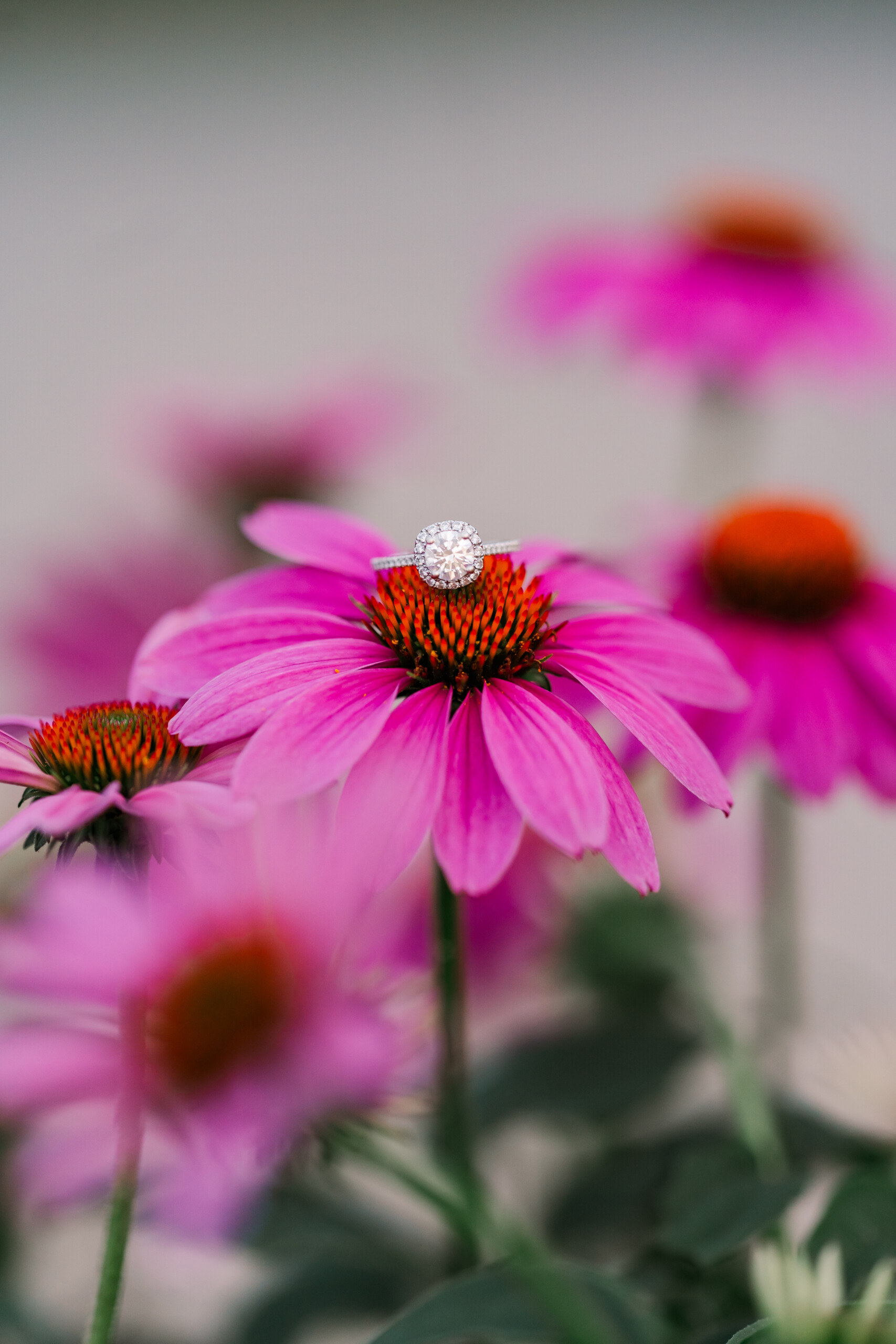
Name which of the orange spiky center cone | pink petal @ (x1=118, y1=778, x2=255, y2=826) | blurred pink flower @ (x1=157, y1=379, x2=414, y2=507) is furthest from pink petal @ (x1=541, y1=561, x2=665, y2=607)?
the orange spiky center cone

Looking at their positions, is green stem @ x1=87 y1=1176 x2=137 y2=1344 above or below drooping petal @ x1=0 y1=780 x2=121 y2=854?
below

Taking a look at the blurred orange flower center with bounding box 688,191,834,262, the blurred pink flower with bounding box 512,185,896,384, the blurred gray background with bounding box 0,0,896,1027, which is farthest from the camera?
the blurred gray background with bounding box 0,0,896,1027

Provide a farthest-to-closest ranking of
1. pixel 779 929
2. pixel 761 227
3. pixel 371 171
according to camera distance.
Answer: pixel 371 171, pixel 761 227, pixel 779 929

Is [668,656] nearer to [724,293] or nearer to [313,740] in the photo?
[313,740]

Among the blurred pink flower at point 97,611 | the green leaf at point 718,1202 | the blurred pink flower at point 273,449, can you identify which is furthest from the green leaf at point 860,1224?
the blurred pink flower at point 273,449

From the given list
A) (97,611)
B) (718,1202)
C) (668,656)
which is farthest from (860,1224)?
(97,611)

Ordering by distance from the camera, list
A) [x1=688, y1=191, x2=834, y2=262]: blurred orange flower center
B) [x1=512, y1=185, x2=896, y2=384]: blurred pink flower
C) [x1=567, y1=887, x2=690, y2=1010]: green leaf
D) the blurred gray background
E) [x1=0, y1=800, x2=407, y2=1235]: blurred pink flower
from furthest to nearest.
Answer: the blurred gray background, [x1=688, y1=191, x2=834, y2=262]: blurred orange flower center, [x1=512, y1=185, x2=896, y2=384]: blurred pink flower, [x1=567, y1=887, x2=690, y2=1010]: green leaf, [x1=0, y1=800, x2=407, y2=1235]: blurred pink flower

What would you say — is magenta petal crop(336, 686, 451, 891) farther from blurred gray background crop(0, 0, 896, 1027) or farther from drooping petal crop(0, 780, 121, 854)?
blurred gray background crop(0, 0, 896, 1027)
